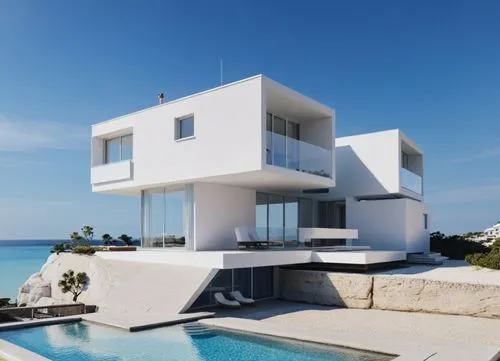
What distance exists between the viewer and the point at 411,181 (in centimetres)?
2508

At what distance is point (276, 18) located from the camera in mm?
23109

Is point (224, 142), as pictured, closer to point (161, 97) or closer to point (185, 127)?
point (185, 127)

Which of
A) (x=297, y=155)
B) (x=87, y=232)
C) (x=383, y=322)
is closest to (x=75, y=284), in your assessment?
(x=297, y=155)

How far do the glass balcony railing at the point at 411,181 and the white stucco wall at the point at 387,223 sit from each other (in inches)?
43.5

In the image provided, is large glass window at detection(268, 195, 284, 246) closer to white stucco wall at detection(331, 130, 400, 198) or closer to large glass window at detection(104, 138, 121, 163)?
white stucco wall at detection(331, 130, 400, 198)

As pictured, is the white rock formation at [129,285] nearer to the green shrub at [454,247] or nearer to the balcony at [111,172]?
the balcony at [111,172]

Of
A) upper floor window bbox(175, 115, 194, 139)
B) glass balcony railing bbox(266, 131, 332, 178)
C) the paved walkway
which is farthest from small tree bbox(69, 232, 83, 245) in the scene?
glass balcony railing bbox(266, 131, 332, 178)

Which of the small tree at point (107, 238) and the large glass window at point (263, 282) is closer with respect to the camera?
the large glass window at point (263, 282)

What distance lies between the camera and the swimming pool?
959 centimetres

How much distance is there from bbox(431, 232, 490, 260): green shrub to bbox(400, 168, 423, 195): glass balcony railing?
430cm

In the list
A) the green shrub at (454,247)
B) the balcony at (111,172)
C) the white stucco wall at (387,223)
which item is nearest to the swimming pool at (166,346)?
the balcony at (111,172)

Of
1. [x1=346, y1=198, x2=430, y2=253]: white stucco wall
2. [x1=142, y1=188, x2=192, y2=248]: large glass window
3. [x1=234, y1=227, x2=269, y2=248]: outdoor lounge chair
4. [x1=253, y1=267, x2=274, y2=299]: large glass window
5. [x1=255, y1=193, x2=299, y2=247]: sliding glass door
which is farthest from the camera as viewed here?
[x1=346, y1=198, x2=430, y2=253]: white stucco wall

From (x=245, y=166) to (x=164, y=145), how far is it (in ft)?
14.5

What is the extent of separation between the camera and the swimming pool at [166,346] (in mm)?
9586
